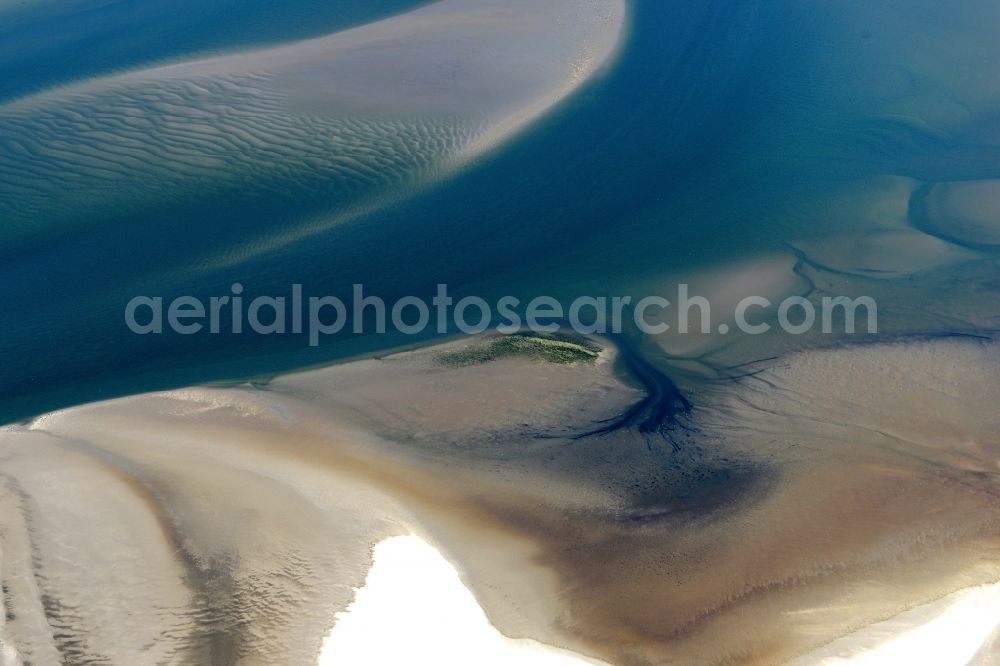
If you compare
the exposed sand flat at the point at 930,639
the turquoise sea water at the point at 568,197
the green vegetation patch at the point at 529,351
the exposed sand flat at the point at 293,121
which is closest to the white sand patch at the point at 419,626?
the exposed sand flat at the point at 930,639

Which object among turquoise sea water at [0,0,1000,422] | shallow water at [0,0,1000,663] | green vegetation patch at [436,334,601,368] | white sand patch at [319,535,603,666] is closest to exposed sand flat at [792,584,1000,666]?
shallow water at [0,0,1000,663]

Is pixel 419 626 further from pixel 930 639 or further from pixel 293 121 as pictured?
pixel 293 121

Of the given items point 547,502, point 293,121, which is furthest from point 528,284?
point 293,121

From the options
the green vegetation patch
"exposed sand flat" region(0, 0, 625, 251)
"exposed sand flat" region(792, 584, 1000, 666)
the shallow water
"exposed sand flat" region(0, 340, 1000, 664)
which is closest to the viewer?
"exposed sand flat" region(792, 584, 1000, 666)

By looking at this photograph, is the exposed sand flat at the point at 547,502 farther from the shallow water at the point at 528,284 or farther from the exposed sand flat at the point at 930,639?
the exposed sand flat at the point at 930,639

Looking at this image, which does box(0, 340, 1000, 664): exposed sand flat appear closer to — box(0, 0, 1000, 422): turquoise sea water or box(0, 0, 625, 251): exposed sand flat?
box(0, 0, 1000, 422): turquoise sea water

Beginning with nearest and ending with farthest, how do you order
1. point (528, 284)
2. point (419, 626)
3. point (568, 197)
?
point (419, 626) → point (528, 284) → point (568, 197)

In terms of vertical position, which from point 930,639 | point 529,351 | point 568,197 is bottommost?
point 930,639

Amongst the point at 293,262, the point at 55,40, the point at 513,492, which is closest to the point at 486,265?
the point at 293,262
